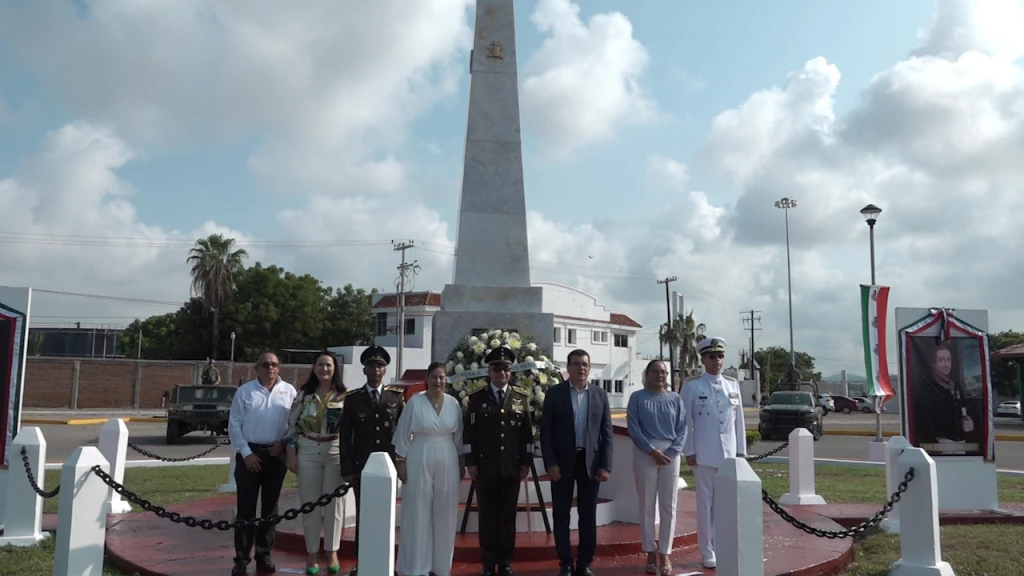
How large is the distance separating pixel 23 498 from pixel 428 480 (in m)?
4.36

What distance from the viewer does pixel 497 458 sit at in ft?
18.2

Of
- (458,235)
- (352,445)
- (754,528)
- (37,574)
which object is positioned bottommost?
(37,574)

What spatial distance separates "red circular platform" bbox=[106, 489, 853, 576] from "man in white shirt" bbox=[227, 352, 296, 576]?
0.26m

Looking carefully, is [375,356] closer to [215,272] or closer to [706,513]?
[706,513]

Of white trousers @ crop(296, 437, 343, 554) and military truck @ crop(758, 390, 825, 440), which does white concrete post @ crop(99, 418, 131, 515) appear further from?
military truck @ crop(758, 390, 825, 440)

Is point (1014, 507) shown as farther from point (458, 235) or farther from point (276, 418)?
point (276, 418)

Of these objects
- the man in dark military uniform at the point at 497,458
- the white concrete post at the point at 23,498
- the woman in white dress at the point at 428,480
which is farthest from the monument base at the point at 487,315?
the white concrete post at the point at 23,498

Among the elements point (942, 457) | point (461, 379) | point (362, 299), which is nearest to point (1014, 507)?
point (942, 457)

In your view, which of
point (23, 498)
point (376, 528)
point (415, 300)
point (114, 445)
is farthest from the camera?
point (415, 300)

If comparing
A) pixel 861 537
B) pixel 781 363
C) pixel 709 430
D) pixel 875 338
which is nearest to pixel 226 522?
pixel 709 430

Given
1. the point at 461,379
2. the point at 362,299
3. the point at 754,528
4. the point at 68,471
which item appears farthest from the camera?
the point at 362,299

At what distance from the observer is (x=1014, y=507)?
925 cm

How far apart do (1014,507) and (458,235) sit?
716 centimetres

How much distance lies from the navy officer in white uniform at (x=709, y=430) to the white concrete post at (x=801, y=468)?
13.3 ft
